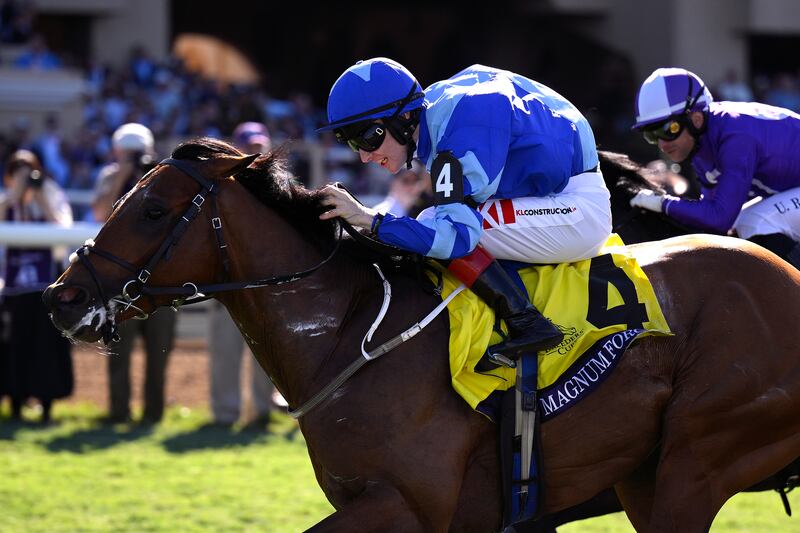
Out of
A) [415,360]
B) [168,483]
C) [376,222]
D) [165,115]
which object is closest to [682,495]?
[415,360]

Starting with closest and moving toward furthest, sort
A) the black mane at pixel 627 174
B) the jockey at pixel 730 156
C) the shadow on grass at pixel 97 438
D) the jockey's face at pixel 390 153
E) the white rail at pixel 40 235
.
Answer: the jockey's face at pixel 390 153
the jockey at pixel 730 156
the black mane at pixel 627 174
the shadow on grass at pixel 97 438
the white rail at pixel 40 235

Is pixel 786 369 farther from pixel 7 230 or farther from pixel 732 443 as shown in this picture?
pixel 7 230

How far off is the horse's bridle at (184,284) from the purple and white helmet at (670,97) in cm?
185

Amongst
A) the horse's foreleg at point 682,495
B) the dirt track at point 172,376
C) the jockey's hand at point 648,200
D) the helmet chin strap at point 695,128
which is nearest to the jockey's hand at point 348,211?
the horse's foreleg at point 682,495

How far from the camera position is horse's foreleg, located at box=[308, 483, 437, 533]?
3.61 metres

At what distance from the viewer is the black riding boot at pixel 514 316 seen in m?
3.78

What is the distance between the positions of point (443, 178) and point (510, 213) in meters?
0.34

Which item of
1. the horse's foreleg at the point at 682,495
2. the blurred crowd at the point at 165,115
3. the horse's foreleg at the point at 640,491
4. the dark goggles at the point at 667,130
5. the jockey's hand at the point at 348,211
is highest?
the dark goggles at the point at 667,130

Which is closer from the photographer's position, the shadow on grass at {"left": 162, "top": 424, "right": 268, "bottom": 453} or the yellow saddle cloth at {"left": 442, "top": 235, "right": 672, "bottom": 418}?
the yellow saddle cloth at {"left": 442, "top": 235, "right": 672, "bottom": 418}

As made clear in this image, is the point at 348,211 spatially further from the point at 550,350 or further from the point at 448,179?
the point at 550,350

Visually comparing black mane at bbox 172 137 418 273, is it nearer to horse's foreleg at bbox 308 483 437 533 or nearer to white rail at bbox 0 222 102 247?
horse's foreleg at bbox 308 483 437 533

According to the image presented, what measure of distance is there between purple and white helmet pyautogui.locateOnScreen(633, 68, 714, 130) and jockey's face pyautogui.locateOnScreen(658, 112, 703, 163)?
0.05 meters

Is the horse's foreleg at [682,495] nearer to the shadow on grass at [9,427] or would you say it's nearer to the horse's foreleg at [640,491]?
the horse's foreleg at [640,491]

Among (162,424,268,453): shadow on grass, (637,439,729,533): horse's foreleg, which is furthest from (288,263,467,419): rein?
(162,424,268,453): shadow on grass
